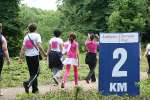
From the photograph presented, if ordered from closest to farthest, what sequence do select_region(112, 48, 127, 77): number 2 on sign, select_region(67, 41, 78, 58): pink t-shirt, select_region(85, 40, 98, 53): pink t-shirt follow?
select_region(112, 48, 127, 77): number 2 on sign, select_region(67, 41, 78, 58): pink t-shirt, select_region(85, 40, 98, 53): pink t-shirt

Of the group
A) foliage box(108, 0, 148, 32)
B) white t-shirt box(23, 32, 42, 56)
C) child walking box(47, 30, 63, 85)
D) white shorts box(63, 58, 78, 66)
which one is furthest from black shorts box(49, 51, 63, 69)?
foliage box(108, 0, 148, 32)

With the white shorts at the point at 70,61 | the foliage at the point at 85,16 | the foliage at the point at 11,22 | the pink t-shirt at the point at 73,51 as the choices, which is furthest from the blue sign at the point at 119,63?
the foliage at the point at 85,16

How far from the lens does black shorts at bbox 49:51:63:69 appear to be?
59.8ft

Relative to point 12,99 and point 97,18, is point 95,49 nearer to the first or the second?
point 12,99

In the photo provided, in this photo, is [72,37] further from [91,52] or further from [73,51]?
[91,52]

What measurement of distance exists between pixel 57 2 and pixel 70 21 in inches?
334

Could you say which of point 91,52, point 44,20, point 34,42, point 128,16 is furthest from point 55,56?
point 44,20

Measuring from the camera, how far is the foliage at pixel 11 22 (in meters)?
44.1

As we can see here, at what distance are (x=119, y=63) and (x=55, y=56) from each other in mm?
4298

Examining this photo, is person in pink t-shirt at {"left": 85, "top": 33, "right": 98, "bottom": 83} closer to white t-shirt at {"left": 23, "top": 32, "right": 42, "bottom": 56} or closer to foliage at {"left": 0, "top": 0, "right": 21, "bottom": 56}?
white t-shirt at {"left": 23, "top": 32, "right": 42, "bottom": 56}

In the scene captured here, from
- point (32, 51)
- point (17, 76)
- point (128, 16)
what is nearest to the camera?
point (32, 51)

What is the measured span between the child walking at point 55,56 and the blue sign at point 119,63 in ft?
13.0

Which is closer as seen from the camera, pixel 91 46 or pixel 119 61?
pixel 119 61

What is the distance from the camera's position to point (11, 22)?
1746 inches
